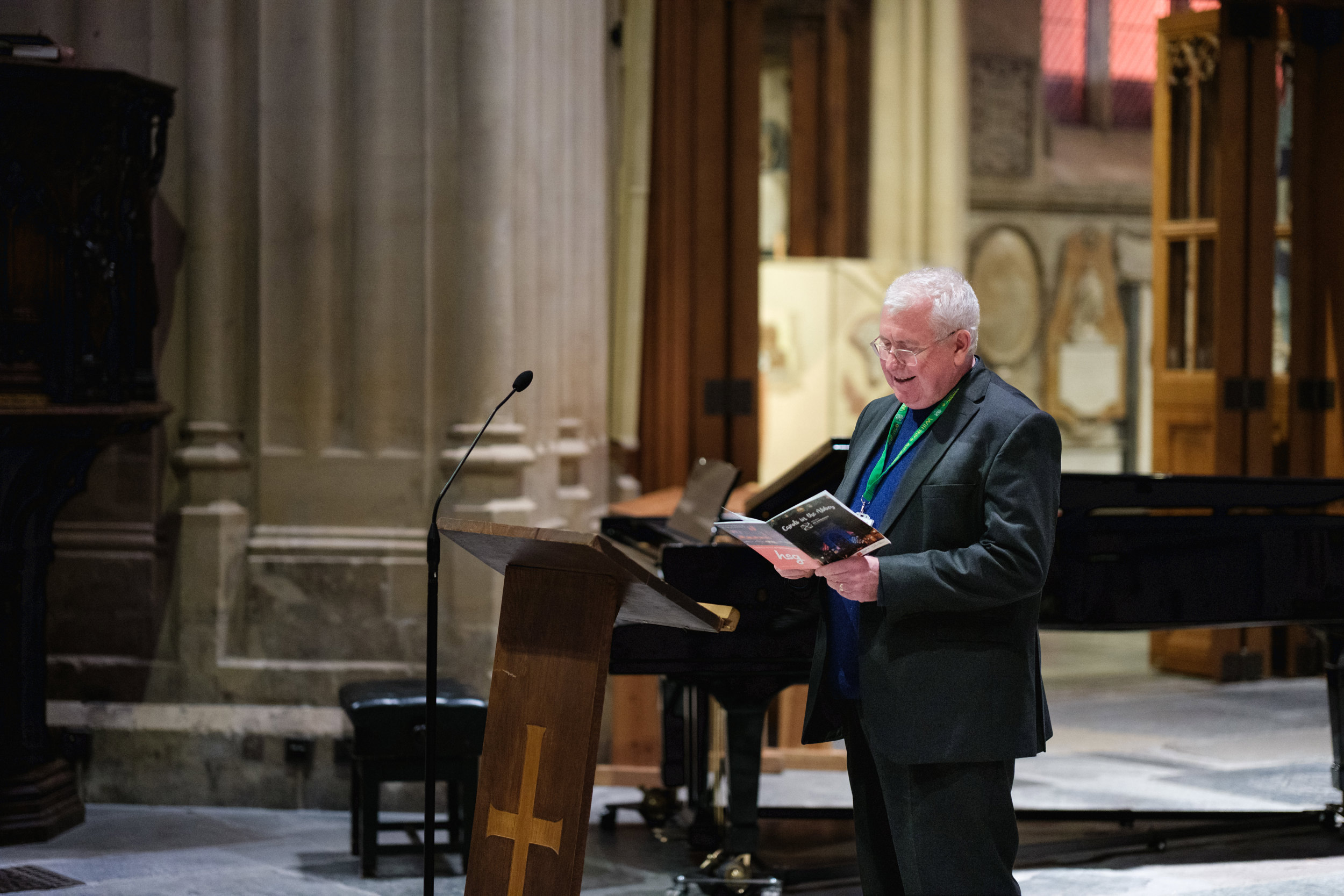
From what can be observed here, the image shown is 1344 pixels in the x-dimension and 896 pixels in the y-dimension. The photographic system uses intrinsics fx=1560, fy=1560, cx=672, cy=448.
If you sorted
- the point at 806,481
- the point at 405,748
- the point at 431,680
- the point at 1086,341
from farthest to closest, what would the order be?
the point at 1086,341
the point at 405,748
the point at 806,481
the point at 431,680

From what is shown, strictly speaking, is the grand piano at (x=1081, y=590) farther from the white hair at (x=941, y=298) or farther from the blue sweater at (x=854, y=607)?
the white hair at (x=941, y=298)

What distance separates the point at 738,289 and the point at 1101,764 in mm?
2346

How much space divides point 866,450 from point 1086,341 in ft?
35.4

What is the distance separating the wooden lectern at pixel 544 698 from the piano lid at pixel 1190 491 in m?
1.96

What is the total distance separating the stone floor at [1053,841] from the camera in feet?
14.5

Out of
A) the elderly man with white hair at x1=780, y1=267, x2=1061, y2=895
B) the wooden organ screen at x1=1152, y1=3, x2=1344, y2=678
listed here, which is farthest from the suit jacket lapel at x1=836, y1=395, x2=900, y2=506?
the wooden organ screen at x1=1152, y1=3, x2=1344, y2=678

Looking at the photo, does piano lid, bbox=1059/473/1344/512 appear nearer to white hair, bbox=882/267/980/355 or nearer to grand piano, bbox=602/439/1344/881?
grand piano, bbox=602/439/1344/881

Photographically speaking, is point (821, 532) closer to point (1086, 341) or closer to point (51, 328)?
point (51, 328)

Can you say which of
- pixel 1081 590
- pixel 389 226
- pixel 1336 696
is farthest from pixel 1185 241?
pixel 389 226

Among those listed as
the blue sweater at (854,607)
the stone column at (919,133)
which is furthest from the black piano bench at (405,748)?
the stone column at (919,133)

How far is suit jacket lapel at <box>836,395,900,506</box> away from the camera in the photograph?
301 cm

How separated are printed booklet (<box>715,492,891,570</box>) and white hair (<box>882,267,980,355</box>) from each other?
0.40m

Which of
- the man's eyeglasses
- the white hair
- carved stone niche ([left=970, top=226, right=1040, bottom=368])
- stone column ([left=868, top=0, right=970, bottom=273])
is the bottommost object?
the man's eyeglasses

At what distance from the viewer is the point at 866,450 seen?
9.95 feet
